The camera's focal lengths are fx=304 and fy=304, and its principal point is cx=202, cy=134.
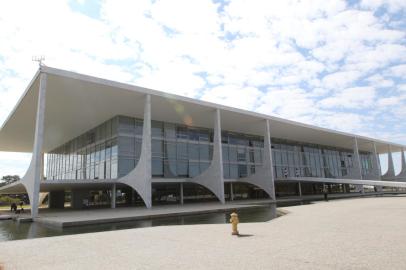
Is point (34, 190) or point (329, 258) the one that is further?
point (34, 190)

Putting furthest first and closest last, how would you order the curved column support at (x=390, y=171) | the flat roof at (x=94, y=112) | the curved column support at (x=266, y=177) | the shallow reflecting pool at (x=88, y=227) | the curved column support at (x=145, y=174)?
the curved column support at (x=390, y=171) → the curved column support at (x=266, y=177) → the curved column support at (x=145, y=174) → the flat roof at (x=94, y=112) → the shallow reflecting pool at (x=88, y=227)

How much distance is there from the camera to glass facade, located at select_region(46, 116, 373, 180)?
28.1 metres

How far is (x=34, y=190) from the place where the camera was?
732 inches

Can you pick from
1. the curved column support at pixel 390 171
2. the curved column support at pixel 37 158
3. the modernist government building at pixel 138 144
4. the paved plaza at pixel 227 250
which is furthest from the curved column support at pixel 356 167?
the curved column support at pixel 37 158

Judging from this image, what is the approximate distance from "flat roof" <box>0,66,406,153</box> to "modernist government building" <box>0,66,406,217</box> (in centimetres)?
8

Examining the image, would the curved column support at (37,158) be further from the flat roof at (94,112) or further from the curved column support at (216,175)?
the curved column support at (216,175)

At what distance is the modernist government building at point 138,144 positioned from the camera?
75.1ft

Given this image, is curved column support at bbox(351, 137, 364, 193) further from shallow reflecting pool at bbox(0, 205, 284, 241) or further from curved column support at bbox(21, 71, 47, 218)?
curved column support at bbox(21, 71, 47, 218)

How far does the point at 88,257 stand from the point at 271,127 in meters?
32.6

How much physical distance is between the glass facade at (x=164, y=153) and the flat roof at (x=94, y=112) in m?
1.06

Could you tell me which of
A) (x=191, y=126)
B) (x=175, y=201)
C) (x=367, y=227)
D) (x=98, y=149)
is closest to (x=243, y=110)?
(x=191, y=126)

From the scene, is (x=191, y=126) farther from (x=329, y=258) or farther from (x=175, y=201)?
(x=329, y=258)

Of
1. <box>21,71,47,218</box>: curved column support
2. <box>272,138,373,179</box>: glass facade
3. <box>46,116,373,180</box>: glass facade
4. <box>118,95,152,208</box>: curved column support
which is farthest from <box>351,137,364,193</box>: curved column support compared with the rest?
<box>21,71,47,218</box>: curved column support

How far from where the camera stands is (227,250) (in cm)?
686
